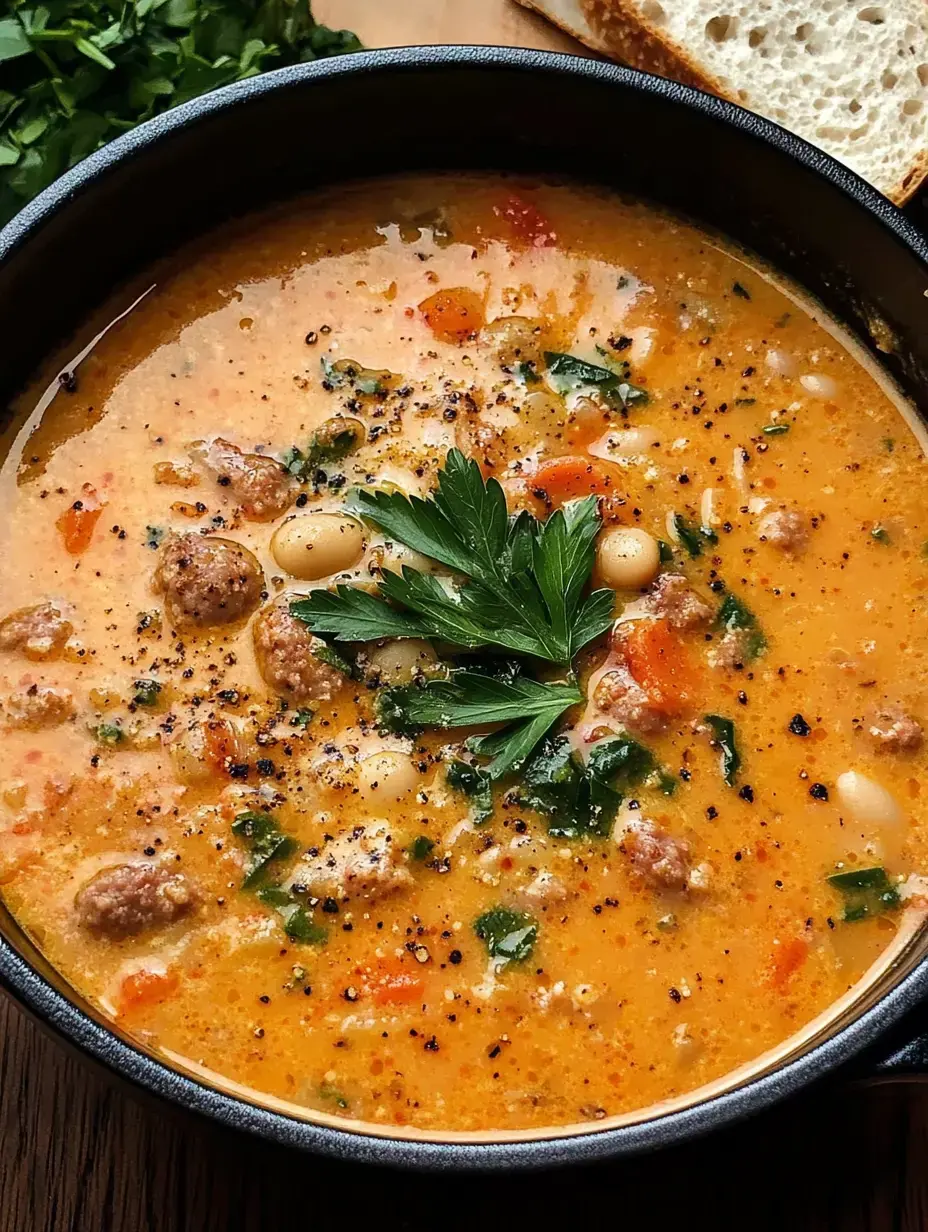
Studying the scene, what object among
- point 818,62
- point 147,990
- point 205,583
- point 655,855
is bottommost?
point 147,990

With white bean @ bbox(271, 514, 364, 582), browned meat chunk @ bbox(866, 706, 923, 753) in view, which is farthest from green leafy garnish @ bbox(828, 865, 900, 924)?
white bean @ bbox(271, 514, 364, 582)

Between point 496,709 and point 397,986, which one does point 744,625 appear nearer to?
→ point 496,709

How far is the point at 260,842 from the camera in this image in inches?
107

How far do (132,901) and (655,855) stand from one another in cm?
96

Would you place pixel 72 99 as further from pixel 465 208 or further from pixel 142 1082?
pixel 142 1082

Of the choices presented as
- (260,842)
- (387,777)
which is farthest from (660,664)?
(260,842)

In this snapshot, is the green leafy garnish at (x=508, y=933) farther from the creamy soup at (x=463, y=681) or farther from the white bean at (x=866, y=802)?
the white bean at (x=866, y=802)

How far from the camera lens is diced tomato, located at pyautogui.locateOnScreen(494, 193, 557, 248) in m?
3.24

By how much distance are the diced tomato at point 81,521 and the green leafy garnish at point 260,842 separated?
661mm

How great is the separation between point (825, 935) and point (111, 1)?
2.65 m

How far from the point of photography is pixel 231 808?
275 centimetres

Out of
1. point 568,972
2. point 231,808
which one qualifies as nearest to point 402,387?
point 231,808

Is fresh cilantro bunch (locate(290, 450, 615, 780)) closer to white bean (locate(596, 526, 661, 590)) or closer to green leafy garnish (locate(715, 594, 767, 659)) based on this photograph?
white bean (locate(596, 526, 661, 590))

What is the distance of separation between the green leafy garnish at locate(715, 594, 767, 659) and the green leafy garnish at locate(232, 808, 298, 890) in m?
0.95
